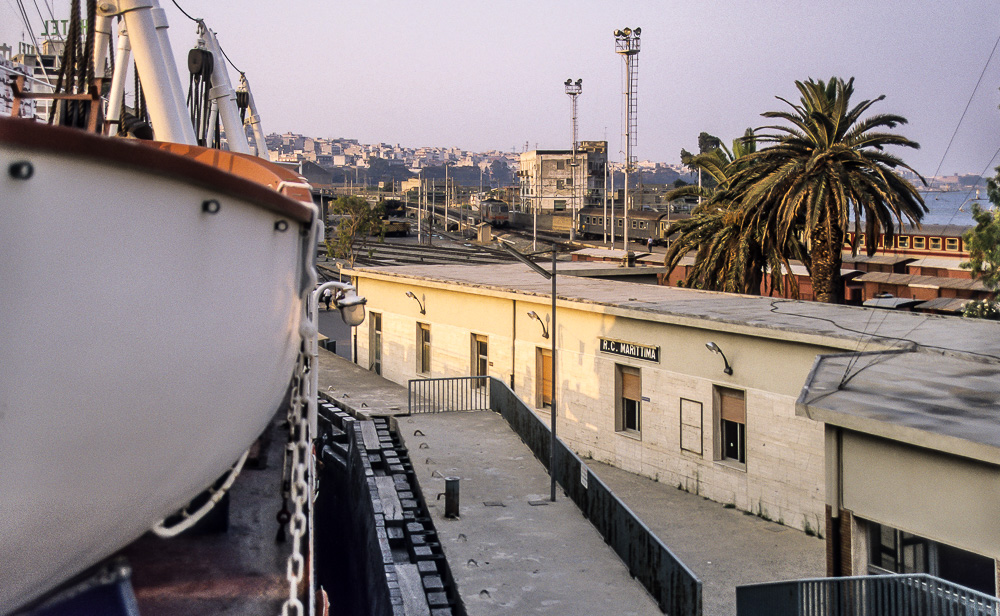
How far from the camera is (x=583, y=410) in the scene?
859 inches

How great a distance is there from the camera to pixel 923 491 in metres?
9.40

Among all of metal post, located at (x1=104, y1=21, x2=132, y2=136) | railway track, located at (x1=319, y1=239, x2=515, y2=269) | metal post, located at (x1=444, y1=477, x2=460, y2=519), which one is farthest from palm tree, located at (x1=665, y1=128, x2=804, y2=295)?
railway track, located at (x1=319, y1=239, x2=515, y2=269)

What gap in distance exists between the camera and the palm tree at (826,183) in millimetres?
22469

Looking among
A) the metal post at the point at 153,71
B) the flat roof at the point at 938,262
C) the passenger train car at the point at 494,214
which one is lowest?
the flat roof at the point at 938,262

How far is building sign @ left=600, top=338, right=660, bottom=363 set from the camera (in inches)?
776

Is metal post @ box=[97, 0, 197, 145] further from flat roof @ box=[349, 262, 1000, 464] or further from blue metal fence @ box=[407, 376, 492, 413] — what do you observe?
blue metal fence @ box=[407, 376, 492, 413]

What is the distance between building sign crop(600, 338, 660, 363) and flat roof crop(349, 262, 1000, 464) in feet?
2.25

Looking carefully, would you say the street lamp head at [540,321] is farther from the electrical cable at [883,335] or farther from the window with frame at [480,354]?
the electrical cable at [883,335]

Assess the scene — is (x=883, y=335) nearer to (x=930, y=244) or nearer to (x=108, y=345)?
(x=108, y=345)

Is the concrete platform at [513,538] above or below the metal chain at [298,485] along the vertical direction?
below

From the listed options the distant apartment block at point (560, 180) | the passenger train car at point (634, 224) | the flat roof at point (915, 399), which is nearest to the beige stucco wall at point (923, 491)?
the flat roof at point (915, 399)

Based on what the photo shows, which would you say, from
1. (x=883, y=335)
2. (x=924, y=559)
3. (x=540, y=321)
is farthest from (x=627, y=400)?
(x=924, y=559)

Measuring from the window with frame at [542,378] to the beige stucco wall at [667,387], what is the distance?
0.10 meters

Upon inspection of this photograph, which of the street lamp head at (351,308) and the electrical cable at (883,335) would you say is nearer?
the street lamp head at (351,308)
